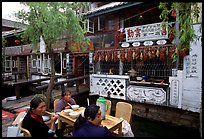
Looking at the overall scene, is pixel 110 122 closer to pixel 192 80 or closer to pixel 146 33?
pixel 192 80

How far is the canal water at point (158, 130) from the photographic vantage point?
21.2 feet

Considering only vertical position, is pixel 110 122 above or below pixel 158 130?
above

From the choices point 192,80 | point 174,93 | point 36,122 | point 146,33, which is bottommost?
point 174,93

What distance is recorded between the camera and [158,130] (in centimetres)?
693

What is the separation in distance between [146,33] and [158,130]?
13.9 ft

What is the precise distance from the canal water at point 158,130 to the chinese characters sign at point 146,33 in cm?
376

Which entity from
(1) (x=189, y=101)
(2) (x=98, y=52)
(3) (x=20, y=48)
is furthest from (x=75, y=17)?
(3) (x=20, y=48)

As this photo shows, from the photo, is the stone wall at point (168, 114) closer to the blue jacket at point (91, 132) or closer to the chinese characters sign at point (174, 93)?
the chinese characters sign at point (174, 93)

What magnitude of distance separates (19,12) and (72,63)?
6295 mm

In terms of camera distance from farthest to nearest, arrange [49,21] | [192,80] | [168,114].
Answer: [168,114], [192,80], [49,21]

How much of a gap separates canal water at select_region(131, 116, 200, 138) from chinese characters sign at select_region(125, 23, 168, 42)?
3758 millimetres

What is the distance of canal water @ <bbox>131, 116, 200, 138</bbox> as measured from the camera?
646 centimetres

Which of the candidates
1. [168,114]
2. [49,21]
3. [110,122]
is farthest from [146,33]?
[110,122]

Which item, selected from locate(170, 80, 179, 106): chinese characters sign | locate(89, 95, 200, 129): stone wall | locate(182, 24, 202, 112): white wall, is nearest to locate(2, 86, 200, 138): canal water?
locate(89, 95, 200, 129): stone wall
